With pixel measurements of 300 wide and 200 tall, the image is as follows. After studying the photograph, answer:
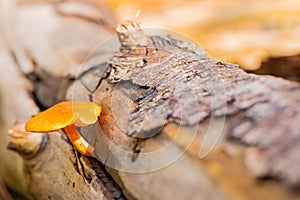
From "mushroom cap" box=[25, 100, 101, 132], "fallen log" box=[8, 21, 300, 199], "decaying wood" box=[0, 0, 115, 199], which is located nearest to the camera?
"fallen log" box=[8, 21, 300, 199]

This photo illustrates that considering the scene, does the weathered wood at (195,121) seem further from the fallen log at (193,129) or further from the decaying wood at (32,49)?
the decaying wood at (32,49)

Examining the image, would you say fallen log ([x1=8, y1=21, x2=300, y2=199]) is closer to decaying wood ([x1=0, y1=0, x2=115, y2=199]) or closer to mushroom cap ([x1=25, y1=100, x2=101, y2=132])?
mushroom cap ([x1=25, y1=100, x2=101, y2=132])

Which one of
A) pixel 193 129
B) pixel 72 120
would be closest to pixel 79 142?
pixel 72 120

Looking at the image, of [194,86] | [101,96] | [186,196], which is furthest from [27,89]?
[186,196]

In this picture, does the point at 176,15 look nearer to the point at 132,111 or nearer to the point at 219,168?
the point at 132,111

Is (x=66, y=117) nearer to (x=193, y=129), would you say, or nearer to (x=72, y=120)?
(x=72, y=120)

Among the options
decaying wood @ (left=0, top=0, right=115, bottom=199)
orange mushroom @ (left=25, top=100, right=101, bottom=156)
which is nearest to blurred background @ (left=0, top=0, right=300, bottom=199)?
decaying wood @ (left=0, top=0, right=115, bottom=199)

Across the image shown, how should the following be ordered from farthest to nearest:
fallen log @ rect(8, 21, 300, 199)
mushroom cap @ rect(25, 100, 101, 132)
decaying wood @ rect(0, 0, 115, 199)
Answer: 1. decaying wood @ rect(0, 0, 115, 199)
2. mushroom cap @ rect(25, 100, 101, 132)
3. fallen log @ rect(8, 21, 300, 199)
